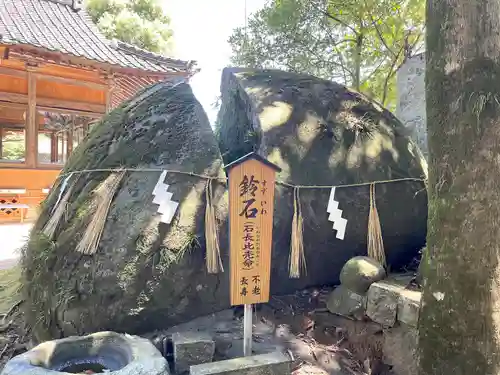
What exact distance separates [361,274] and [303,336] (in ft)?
2.32

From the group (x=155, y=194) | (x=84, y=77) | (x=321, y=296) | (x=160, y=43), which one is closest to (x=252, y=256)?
(x=155, y=194)

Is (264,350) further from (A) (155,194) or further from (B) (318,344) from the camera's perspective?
(A) (155,194)

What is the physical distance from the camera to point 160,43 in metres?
19.0

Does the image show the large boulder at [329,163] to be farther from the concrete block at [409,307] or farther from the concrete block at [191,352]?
the concrete block at [191,352]

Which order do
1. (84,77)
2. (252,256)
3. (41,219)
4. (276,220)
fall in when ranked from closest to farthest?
(252,256)
(276,220)
(41,219)
(84,77)

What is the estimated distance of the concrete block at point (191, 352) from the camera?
2922mm

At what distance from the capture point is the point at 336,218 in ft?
12.9

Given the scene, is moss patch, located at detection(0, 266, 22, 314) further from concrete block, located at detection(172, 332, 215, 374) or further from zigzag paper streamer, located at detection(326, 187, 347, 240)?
zigzag paper streamer, located at detection(326, 187, 347, 240)

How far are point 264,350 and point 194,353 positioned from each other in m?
0.52

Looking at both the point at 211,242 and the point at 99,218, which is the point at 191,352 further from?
the point at 99,218

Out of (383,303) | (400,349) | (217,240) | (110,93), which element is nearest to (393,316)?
(383,303)

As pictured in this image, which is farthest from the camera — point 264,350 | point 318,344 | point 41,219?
point 41,219

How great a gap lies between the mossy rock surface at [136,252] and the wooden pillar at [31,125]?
6582 millimetres

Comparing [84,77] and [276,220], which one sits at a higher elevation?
[84,77]
